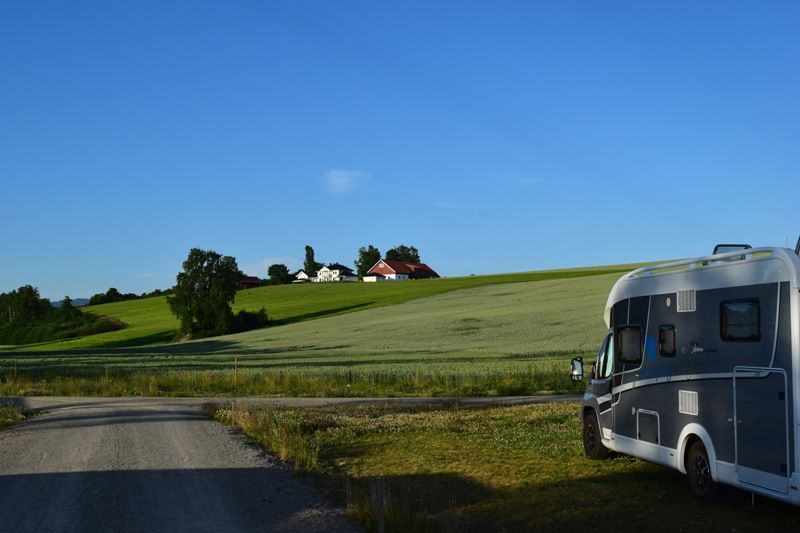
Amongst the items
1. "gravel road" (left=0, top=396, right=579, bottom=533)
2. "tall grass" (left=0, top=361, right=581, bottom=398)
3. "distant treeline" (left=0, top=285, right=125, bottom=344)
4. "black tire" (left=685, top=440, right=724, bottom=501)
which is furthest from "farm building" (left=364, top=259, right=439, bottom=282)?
"black tire" (left=685, top=440, right=724, bottom=501)

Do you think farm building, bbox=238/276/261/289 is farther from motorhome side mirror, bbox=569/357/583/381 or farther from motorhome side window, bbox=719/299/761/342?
motorhome side window, bbox=719/299/761/342

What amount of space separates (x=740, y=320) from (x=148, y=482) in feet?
26.9

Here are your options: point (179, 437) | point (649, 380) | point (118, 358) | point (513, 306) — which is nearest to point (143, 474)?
point (179, 437)

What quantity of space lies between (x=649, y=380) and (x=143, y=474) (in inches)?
295

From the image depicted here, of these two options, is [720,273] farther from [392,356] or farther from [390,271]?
[390,271]

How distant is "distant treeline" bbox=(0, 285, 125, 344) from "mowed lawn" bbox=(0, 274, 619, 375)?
33.2 metres

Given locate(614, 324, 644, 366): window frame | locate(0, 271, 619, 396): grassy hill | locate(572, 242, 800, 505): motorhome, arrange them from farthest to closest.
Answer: locate(0, 271, 619, 396): grassy hill
locate(614, 324, 644, 366): window frame
locate(572, 242, 800, 505): motorhome

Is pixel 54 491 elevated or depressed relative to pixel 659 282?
depressed

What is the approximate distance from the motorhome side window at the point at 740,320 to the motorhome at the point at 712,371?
0.5 inches

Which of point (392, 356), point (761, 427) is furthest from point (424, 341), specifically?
point (761, 427)

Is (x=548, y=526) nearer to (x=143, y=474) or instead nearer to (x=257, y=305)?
(x=143, y=474)

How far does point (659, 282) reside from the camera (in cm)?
1292

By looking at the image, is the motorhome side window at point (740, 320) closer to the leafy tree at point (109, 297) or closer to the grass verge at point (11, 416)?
the grass verge at point (11, 416)

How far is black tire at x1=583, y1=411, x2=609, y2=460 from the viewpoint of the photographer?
14.7 m
